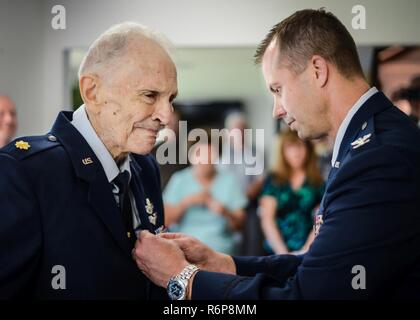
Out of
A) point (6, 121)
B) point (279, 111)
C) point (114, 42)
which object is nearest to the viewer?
point (114, 42)

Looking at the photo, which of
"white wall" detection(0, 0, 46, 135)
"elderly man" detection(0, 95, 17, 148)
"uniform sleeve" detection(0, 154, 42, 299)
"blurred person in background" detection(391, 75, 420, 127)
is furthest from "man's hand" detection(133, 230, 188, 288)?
"blurred person in background" detection(391, 75, 420, 127)

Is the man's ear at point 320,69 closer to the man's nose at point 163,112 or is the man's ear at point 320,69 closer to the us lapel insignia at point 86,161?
the man's nose at point 163,112

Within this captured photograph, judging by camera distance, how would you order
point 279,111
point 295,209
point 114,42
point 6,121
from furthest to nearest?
1. point 295,209
2. point 6,121
3. point 279,111
4. point 114,42

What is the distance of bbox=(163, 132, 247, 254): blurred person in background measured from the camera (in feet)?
11.4

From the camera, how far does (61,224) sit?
1307 millimetres

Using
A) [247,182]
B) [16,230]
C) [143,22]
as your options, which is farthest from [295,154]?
[16,230]

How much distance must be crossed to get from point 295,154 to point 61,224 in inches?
91.2

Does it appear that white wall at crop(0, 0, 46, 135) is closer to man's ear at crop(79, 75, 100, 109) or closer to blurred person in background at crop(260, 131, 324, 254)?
blurred person in background at crop(260, 131, 324, 254)

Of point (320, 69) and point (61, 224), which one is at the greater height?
point (320, 69)

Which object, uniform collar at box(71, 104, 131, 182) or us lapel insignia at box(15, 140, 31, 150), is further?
uniform collar at box(71, 104, 131, 182)

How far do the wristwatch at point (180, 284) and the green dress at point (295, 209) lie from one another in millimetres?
2040

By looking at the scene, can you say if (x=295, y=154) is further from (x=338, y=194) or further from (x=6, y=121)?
(x=338, y=194)

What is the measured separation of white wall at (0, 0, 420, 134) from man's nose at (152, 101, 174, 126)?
91.0 inches
